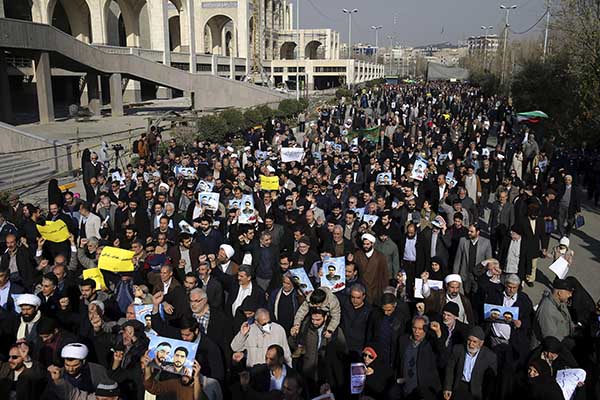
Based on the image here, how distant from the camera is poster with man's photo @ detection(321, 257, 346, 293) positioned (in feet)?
22.8

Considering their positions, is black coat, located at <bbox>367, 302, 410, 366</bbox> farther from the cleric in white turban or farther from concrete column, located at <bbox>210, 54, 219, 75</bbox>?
concrete column, located at <bbox>210, 54, 219, 75</bbox>

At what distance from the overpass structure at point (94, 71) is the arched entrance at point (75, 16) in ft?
34.2

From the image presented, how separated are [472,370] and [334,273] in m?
2.29

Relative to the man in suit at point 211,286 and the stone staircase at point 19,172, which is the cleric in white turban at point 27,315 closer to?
the man in suit at point 211,286

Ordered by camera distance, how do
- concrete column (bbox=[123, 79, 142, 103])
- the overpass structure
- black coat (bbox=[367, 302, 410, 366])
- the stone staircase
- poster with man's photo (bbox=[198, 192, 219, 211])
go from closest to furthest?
black coat (bbox=[367, 302, 410, 366]), poster with man's photo (bbox=[198, 192, 219, 211]), the stone staircase, the overpass structure, concrete column (bbox=[123, 79, 142, 103])

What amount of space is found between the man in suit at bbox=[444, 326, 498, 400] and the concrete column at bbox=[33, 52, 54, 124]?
92.7ft

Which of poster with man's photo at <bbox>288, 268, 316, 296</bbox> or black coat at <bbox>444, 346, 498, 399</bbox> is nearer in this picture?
black coat at <bbox>444, 346, 498, 399</bbox>

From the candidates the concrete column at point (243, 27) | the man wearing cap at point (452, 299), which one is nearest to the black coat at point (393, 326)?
the man wearing cap at point (452, 299)

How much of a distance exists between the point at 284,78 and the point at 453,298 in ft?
273

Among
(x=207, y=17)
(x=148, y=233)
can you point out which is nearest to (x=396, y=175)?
(x=148, y=233)

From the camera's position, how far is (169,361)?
471 centimetres

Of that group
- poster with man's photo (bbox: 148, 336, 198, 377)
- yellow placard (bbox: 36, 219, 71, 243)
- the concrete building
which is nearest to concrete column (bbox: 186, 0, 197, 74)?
the concrete building

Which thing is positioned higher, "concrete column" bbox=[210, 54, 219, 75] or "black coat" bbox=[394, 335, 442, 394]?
"concrete column" bbox=[210, 54, 219, 75]

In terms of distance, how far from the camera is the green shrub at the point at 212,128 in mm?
25434
